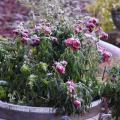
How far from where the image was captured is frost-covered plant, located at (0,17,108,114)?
2801 mm

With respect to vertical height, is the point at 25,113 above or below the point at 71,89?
below

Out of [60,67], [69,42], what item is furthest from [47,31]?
[60,67]

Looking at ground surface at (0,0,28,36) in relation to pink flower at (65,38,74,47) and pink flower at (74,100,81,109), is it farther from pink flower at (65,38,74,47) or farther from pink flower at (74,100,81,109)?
pink flower at (74,100,81,109)

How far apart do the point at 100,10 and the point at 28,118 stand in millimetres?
3469

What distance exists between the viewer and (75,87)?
2811 millimetres

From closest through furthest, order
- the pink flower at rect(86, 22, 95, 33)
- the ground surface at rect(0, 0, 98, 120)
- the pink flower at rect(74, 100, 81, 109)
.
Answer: the pink flower at rect(74, 100, 81, 109)
the pink flower at rect(86, 22, 95, 33)
the ground surface at rect(0, 0, 98, 120)

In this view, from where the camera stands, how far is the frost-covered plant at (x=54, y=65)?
9.19ft

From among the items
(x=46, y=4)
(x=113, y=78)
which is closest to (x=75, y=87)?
(x=113, y=78)

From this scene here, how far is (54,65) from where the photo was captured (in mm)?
2871

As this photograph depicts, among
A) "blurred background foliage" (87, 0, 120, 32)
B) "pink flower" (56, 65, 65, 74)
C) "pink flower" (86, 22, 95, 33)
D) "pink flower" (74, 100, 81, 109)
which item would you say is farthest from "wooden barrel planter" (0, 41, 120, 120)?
"blurred background foliage" (87, 0, 120, 32)

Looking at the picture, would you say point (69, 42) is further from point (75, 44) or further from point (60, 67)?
point (60, 67)

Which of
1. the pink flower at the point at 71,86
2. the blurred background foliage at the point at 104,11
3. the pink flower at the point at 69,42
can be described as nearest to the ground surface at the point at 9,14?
the blurred background foliage at the point at 104,11

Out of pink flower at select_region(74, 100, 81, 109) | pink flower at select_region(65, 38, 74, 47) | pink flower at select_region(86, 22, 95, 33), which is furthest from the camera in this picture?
pink flower at select_region(86, 22, 95, 33)

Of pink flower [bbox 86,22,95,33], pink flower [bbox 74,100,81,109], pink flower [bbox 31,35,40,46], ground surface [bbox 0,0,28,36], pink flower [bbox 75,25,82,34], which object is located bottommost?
ground surface [bbox 0,0,28,36]
